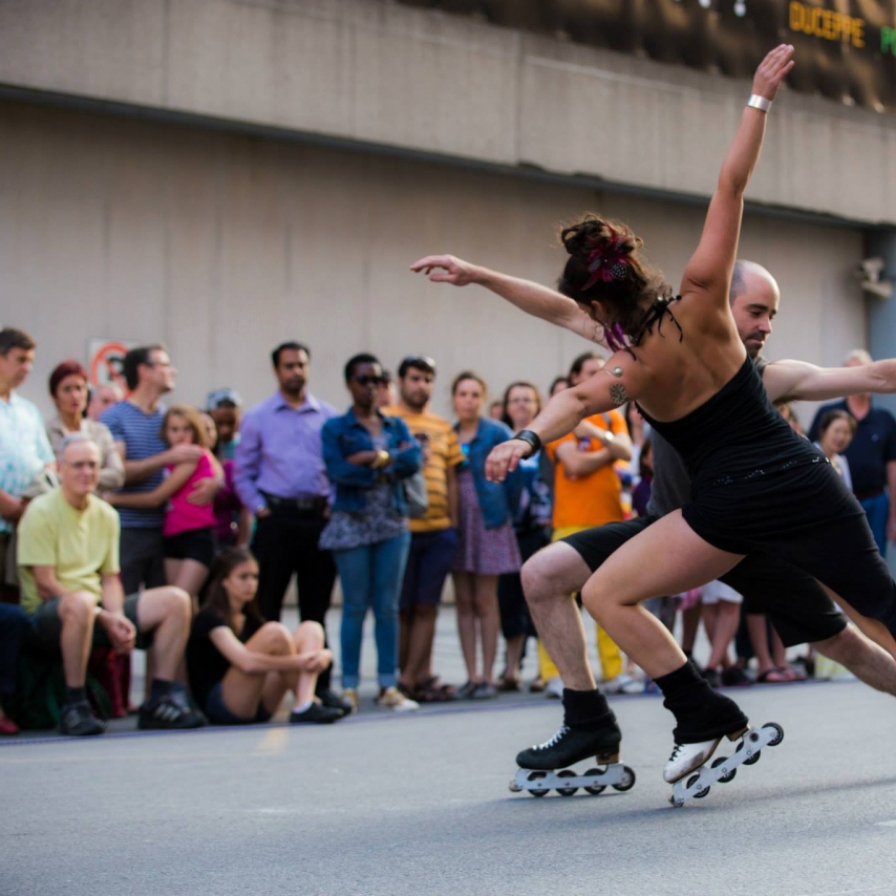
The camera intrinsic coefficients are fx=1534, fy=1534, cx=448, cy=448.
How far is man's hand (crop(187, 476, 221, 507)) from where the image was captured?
880 centimetres

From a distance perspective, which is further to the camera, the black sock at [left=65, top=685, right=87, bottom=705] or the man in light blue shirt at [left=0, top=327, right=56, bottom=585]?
the man in light blue shirt at [left=0, top=327, right=56, bottom=585]

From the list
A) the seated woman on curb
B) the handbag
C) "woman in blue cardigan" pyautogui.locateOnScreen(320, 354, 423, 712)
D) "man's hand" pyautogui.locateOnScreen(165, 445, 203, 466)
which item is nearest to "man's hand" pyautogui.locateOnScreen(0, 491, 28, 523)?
"man's hand" pyautogui.locateOnScreen(165, 445, 203, 466)

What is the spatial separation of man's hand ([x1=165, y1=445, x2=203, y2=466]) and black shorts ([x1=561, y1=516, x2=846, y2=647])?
4.01 m

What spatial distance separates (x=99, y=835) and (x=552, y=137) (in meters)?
13.8

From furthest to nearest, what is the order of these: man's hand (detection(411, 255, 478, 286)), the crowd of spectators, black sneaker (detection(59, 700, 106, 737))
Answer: the crowd of spectators → black sneaker (detection(59, 700, 106, 737)) → man's hand (detection(411, 255, 478, 286))

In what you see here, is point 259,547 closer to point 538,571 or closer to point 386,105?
point 538,571

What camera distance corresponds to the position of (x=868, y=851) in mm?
4148

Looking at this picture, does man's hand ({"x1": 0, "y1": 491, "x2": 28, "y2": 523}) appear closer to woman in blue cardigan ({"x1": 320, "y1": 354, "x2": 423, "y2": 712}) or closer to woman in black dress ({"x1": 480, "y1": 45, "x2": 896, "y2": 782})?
woman in blue cardigan ({"x1": 320, "y1": 354, "x2": 423, "y2": 712})

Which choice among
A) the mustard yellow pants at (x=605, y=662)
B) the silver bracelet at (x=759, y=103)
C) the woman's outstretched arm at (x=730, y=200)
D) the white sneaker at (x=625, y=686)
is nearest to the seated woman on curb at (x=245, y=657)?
the mustard yellow pants at (x=605, y=662)

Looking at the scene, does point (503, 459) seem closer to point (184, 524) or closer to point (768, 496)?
point (768, 496)

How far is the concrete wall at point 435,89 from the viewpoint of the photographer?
1415 centimetres

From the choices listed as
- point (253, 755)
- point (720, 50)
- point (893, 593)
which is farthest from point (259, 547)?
point (720, 50)

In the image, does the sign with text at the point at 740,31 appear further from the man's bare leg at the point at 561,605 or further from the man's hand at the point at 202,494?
the man's bare leg at the point at 561,605

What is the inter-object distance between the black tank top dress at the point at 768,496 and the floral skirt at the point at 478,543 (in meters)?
4.85
